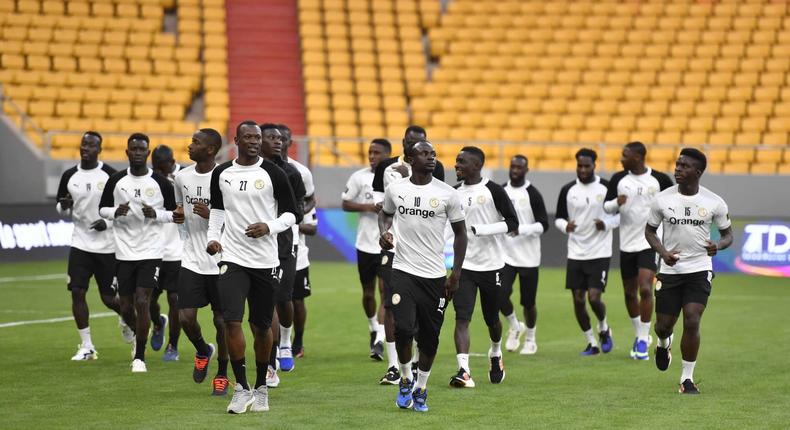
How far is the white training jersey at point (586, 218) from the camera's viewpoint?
14961mm

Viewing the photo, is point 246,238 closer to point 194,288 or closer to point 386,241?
point 386,241

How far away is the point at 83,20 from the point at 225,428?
27362 mm

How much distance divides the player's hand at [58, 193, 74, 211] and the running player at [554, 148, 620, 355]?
5.73 metres

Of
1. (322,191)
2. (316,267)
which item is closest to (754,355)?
(316,267)

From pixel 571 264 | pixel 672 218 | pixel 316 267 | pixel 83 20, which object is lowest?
pixel 316 267

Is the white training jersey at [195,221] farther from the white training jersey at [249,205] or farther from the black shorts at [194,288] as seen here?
the white training jersey at [249,205]

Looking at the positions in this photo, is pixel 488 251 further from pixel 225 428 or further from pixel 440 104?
pixel 440 104

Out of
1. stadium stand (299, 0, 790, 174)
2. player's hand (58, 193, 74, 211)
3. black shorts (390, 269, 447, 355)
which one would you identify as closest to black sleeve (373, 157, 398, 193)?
black shorts (390, 269, 447, 355)

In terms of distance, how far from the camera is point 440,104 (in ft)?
109

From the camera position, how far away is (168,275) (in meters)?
13.3

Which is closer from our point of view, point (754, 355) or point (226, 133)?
point (754, 355)

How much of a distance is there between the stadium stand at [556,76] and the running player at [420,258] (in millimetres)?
19076

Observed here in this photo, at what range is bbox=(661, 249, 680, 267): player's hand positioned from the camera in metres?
11.4

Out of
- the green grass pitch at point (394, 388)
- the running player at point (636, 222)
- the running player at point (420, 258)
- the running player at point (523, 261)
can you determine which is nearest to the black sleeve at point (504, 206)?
the running player at point (420, 258)
